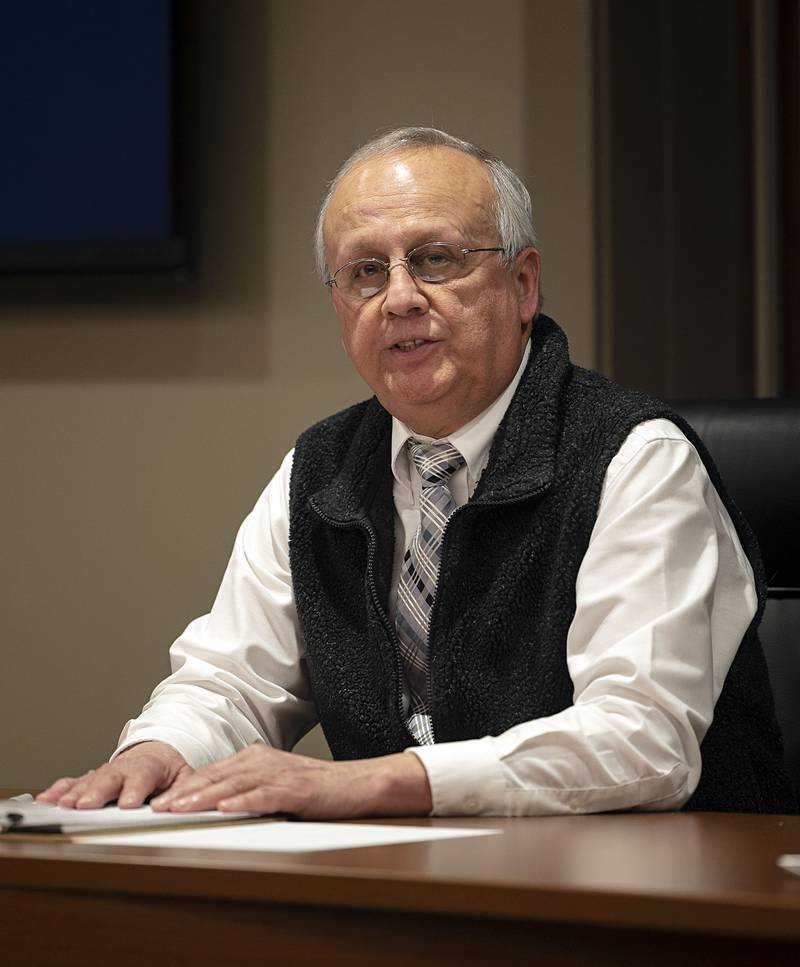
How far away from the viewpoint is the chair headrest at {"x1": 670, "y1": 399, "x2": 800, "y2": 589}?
168cm

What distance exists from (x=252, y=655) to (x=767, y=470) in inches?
26.7

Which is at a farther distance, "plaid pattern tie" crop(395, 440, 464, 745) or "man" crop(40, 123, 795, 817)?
"plaid pattern tie" crop(395, 440, 464, 745)

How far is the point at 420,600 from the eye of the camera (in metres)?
1.57

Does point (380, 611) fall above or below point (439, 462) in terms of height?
below

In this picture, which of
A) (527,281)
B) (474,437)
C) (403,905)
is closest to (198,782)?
(403,905)

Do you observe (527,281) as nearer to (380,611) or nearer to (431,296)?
(431,296)

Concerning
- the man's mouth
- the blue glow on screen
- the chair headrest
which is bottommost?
the chair headrest

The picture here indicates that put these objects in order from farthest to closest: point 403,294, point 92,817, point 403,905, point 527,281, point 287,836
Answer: point 527,281 < point 403,294 < point 92,817 < point 287,836 < point 403,905

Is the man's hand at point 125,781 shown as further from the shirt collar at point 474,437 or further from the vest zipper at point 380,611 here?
the shirt collar at point 474,437

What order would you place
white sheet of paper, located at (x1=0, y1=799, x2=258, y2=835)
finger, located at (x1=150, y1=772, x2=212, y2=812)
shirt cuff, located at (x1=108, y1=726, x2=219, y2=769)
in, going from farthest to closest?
shirt cuff, located at (x1=108, y1=726, x2=219, y2=769) < finger, located at (x1=150, y1=772, x2=212, y2=812) < white sheet of paper, located at (x1=0, y1=799, x2=258, y2=835)

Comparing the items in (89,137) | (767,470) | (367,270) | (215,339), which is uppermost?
(89,137)

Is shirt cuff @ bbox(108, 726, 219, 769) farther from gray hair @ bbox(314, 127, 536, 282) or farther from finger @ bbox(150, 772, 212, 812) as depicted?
gray hair @ bbox(314, 127, 536, 282)

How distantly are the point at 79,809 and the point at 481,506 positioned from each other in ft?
1.86

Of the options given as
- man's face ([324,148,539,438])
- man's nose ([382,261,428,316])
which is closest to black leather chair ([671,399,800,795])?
man's face ([324,148,539,438])
